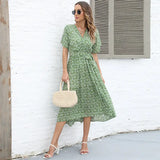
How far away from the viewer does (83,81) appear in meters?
4.06

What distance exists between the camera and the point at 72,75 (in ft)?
13.2

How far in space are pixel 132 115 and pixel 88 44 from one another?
5.57ft

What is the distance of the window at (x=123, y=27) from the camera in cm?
490

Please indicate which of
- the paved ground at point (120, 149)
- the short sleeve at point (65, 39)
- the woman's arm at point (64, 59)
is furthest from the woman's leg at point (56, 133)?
the short sleeve at point (65, 39)

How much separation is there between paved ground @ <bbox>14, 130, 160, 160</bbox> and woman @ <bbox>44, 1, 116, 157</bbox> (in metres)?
0.13

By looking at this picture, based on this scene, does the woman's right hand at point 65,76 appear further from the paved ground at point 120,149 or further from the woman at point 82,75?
the paved ground at point 120,149

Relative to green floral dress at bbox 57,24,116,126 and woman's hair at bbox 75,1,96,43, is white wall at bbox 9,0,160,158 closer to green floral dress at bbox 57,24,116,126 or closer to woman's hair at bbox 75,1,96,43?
green floral dress at bbox 57,24,116,126

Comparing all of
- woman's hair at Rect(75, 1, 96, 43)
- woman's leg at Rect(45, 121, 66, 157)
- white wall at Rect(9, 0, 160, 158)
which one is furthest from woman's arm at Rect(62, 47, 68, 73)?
woman's leg at Rect(45, 121, 66, 157)

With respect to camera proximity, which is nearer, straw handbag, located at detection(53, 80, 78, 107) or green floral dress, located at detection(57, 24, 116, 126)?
straw handbag, located at detection(53, 80, 78, 107)

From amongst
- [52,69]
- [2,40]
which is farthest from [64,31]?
[2,40]

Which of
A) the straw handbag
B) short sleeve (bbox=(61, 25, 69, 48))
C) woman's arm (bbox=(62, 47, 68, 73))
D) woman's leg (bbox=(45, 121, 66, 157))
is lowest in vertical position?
woman's leg (bbox=(45, 121, 66, 157))

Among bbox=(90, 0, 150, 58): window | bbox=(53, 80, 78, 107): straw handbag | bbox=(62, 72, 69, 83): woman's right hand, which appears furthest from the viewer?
bbox=(90, 0, 150, 58): window

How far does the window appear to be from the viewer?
4902 millimetres

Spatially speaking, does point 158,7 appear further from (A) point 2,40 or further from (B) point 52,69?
(A) point 2,40
